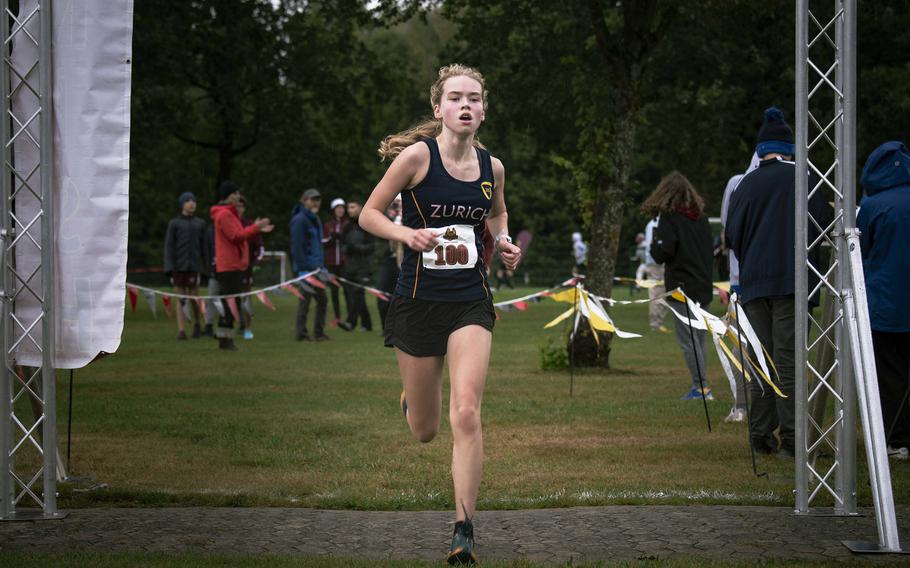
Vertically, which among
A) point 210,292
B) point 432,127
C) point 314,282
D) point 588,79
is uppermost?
point 588,79

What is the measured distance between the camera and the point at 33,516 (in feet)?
23.7

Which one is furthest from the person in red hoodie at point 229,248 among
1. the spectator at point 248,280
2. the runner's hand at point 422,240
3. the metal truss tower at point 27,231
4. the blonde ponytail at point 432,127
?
the runner's hand at point 422,240

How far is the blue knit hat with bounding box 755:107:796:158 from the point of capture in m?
9.47

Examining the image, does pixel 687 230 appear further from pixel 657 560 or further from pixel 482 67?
pixel 482 67

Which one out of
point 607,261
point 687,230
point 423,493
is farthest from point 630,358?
point 423,493

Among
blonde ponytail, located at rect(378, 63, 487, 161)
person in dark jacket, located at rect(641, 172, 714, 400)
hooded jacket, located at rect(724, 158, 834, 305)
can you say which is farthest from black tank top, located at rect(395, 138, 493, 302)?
person in dark jacket, located at rect(641, 172, 714, 400)

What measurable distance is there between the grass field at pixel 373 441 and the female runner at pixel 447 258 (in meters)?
1.52

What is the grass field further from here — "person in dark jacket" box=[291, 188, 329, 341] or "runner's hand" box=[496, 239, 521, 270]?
"person in dark jacket" box=[291, 188, 329, 341]

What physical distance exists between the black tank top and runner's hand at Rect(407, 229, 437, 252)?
198 mm

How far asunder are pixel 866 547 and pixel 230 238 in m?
14.2

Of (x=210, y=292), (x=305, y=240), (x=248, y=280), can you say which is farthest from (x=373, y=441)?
(x=210, y=292)

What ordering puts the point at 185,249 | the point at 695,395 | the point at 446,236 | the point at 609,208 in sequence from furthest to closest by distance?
the point at 185,249, the point at 609,208, the point at 695,395, the point at 446,236

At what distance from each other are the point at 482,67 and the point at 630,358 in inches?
365

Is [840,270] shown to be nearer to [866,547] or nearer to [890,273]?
[866,547]
